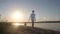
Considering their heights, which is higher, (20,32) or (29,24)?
(29,24)

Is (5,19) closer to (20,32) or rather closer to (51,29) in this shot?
(20,32)

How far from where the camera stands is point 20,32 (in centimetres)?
306

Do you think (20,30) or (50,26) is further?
(20,30)

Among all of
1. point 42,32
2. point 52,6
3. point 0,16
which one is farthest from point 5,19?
point 52,6

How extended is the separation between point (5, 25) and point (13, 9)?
478 millimetres

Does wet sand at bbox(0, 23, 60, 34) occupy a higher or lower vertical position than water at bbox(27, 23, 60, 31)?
lower

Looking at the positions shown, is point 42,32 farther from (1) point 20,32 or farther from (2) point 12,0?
(2) point 12,0

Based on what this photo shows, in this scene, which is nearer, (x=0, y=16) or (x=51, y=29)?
(x=51, y=29)

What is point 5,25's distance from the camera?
3.23m

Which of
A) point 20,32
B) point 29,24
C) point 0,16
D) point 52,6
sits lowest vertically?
point 20,32

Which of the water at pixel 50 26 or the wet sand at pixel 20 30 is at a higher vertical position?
the water at pixel 50 26

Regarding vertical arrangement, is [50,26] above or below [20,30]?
above

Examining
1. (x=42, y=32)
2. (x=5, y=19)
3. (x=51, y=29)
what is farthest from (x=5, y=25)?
(x=51, y=29)

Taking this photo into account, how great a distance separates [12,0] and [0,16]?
0.53 m
